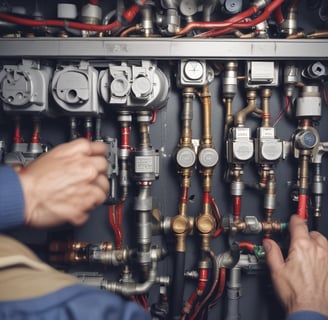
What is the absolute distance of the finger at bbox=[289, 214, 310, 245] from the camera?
1.03m

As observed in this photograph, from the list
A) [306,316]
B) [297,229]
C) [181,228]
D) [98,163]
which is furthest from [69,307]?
[297,229]

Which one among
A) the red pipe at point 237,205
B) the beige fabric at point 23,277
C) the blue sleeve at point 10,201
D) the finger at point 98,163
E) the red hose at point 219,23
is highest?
the red hose at point 219,23

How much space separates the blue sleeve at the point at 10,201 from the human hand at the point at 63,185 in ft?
0.03

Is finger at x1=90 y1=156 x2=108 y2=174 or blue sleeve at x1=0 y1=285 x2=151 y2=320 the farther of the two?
finger at x1=90 y1=156 x2=108 y2=174

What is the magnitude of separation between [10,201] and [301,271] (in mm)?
791

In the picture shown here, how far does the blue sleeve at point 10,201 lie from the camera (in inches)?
20.8

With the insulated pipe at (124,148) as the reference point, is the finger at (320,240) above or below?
below

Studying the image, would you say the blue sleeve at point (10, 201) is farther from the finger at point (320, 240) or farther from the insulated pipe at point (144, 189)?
the finger at point (320, 240)

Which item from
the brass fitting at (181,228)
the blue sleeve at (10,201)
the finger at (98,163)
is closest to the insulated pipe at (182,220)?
the brass fitting at (181,228)

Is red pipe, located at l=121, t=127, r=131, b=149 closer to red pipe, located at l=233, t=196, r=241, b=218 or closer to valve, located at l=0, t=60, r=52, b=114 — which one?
valve, located at l=0, t=60, r=52, b=114

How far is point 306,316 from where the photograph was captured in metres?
0.79

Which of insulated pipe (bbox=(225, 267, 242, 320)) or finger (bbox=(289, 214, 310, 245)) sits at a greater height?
finger (bbox=(289, 214, 310, 245))

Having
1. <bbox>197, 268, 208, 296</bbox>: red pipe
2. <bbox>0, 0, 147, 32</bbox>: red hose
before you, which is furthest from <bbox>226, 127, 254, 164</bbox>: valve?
<bbox>0, 0, 147, 32</bbox>: red hose

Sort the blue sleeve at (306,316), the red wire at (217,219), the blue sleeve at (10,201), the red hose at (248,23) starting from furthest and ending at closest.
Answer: the red wire at (217,219) < the red hose at (248,23) < the blue sleeve at (306,316) < the blue sleeve at (10,201)
